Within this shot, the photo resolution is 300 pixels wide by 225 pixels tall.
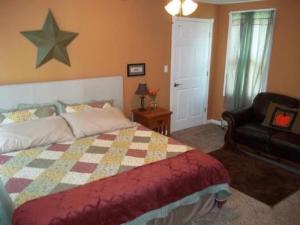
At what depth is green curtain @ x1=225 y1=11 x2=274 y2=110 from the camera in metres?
4.24

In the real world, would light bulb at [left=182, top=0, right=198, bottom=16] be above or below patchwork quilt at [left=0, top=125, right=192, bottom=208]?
above

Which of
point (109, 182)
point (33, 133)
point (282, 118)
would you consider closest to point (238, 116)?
point (282, 118)

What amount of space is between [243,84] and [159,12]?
6.30 ft

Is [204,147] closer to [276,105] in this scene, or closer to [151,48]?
[276,105]

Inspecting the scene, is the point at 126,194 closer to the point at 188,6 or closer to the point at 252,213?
the point at 252,213

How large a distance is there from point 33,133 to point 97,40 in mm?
1605

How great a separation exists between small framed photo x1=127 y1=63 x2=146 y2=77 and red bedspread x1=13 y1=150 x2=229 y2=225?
1.97m

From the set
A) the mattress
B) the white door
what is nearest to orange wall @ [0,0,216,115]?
the white door

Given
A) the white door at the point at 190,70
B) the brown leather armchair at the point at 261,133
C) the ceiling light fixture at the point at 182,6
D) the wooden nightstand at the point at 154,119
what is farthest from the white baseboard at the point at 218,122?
the ceiling light fixture at the point at 182,6

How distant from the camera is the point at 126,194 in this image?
188cm

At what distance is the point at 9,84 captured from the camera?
3.09 meters

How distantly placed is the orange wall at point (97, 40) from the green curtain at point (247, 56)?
2.32 ft

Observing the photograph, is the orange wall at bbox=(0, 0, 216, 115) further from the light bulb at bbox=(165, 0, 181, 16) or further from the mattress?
the light bulb at bbox=(165, 0, 181, 16)

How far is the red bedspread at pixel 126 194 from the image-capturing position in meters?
1.66
